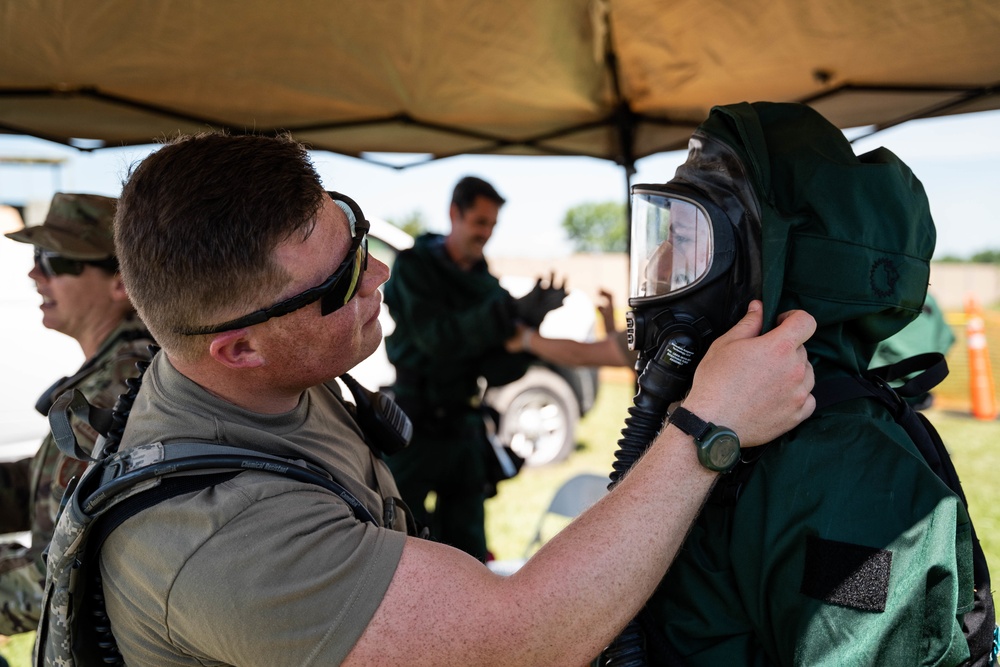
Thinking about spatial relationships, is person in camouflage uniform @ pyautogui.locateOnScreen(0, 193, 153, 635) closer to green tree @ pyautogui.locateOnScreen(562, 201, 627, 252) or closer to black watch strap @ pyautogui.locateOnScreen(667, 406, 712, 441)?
black watch strap @ pyautogui.locateOnScreen(667, 406, 712, 441)

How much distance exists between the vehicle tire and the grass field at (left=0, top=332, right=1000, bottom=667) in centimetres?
17

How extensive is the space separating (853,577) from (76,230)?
8.04 ft

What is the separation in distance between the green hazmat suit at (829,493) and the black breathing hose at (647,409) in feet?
0.16

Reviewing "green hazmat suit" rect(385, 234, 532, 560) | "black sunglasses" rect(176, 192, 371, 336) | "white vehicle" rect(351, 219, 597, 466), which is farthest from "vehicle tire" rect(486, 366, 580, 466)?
"black sunglasses" rect(176, 192, 371, 336)

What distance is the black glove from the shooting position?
147 inches

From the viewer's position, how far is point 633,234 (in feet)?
5.55

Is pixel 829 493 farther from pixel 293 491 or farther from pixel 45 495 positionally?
pixel 45 495

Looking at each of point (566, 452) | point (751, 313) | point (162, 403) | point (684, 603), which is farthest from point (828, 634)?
point (566, 452)

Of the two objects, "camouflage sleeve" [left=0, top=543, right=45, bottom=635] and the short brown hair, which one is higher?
the short brown hair

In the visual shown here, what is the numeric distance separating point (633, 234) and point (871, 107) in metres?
1.90

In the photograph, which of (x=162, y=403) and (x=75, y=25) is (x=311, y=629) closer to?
(x=162, y=403)

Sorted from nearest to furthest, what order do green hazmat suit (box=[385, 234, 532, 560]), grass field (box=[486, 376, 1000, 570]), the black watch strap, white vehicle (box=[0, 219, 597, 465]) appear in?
the black watch strap < green hazmat suit (box=[385, 234, 532, 560]) < white vehicle (box=[0, 219, 597, 465]) < grass field (box=[486, 376, 1000, 570])

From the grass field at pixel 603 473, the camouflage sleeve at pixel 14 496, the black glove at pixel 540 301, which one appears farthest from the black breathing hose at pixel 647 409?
the grass field at pixel 603 473

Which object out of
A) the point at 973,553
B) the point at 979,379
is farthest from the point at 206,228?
the point at 979,379
